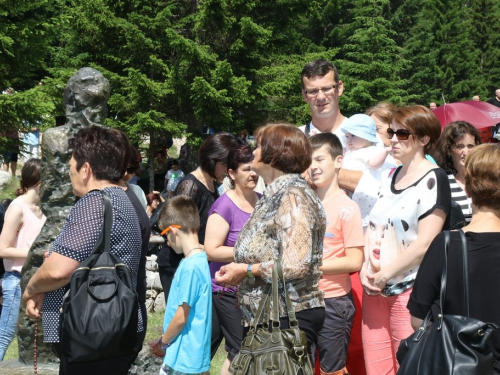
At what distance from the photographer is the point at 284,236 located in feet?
10.8

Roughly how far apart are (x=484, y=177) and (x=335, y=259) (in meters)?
1.50

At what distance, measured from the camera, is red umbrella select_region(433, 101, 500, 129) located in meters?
10.1

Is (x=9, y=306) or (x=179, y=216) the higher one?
(x=179, y=216)

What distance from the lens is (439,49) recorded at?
42000 mm

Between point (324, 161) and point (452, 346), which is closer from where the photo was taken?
point (452, 346)

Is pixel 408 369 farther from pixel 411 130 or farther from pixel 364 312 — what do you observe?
pixel 411 130

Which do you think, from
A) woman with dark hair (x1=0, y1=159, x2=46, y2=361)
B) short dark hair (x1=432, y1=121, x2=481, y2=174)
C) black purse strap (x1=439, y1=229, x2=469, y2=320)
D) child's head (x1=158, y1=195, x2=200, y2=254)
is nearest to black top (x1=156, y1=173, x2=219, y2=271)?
child's head (x1=158, y1=195, x2=200, y2=254)

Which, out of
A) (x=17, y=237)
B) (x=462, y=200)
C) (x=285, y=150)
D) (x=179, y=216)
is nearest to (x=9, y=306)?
(x=17, y=237)

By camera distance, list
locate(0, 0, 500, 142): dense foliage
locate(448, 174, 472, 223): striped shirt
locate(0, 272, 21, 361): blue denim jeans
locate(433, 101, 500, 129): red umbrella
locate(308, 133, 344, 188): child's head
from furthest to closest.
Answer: locate(0, 0, 500, 142): dense foliage, locate(433, 101, 500, 129): red umbrella, locate(0, 272, 21, 361): blue denim jeans, locate(448, 174, 472, 223): striped shirt, locate(308, 133, 344, 188): child's head

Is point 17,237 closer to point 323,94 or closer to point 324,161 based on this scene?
point 323,94

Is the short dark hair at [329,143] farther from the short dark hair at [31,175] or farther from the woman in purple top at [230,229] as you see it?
the short dark hair at [31,175]

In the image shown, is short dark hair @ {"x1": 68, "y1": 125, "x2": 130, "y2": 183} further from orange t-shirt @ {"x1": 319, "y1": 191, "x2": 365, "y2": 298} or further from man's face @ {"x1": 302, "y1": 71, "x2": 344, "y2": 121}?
man's face @ {"x1": 302, "y1": 71, "x2": 344, "y2": 121}

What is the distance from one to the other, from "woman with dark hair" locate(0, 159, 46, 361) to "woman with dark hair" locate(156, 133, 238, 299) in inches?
66.4

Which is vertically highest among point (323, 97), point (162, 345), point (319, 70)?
point (319, 70)
